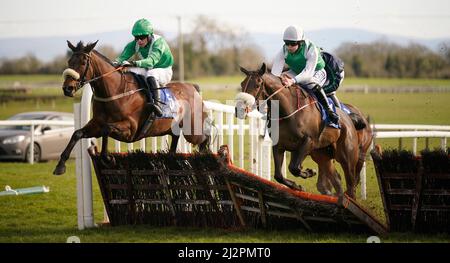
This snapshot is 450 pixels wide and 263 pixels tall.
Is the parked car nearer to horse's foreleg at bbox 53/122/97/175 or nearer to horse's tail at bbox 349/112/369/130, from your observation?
horse's foreleg at bbox 53/122/97/175

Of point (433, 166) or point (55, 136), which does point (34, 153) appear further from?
point (433, 166)

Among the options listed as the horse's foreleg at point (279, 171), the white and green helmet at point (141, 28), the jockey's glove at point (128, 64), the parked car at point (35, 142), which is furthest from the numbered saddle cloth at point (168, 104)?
the parked car at point (35, 142)

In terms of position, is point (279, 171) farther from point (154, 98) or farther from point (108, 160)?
point (154, 98)

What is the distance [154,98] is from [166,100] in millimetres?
245

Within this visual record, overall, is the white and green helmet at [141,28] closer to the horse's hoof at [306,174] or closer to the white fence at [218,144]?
the white fence at [218,144]

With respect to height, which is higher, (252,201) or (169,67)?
(169,67)

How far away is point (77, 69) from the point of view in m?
11.2

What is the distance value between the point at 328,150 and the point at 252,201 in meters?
2.42

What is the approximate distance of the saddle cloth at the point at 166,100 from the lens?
12211mm

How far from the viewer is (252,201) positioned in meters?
10.1

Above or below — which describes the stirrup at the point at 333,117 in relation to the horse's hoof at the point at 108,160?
above

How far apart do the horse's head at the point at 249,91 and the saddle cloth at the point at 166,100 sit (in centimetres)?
213

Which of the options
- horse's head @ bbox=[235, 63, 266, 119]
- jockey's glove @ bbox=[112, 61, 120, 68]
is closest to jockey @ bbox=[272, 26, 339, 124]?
horse's head @ bbox=[235, 63, 266, 119]
